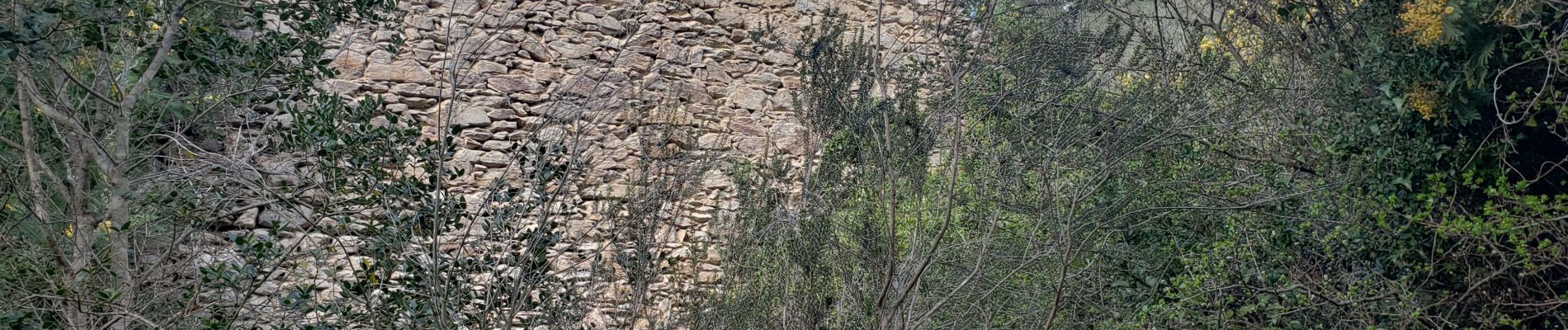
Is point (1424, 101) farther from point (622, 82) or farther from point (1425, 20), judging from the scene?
point (622, 82)

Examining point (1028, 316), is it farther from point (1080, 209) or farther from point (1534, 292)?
point (1534, 292)

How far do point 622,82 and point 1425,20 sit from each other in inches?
115

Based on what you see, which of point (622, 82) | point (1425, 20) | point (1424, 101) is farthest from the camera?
point (622, 82)

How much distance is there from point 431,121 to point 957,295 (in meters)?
2.84

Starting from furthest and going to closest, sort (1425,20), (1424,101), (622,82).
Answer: (622,82) → (1424,101) → (1425,20)

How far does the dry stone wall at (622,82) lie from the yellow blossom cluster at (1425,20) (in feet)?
6.01

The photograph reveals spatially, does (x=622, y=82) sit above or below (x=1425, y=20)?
below

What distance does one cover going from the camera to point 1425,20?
3.38 m

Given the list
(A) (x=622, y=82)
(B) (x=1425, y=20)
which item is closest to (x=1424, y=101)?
(B) (x=1425, y=20)

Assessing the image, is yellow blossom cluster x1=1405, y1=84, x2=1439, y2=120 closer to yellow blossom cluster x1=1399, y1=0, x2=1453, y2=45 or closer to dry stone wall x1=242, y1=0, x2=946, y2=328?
yellow blossom cluster x1=1399, y1=0, x2=1453, y2=45

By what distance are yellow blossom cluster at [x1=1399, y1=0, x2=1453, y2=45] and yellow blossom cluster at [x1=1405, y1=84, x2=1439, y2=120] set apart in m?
0.17

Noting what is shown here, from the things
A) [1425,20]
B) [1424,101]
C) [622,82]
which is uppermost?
[1425,20]

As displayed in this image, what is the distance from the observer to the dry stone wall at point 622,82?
4.80 m

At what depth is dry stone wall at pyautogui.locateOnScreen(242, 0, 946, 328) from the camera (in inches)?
189
